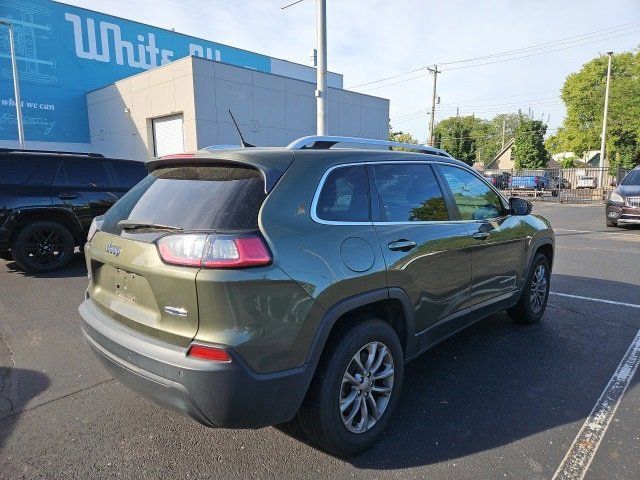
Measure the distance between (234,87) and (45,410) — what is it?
61.6 feet

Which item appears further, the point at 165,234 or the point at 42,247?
the point at 42,247

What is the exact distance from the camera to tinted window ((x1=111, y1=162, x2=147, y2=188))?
798 centimetres

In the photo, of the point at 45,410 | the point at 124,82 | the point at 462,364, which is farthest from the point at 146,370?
the point at 124,82

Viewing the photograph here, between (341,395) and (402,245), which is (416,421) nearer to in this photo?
(341,395)

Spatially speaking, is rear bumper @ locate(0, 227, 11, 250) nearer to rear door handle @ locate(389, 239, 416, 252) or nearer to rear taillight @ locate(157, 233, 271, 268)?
rear taillight @ locate(157, 233, 271, 268)

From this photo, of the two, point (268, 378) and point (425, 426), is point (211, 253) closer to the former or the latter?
point (268, 378)

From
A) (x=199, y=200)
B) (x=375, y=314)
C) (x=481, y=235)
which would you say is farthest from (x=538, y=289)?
(x=199, y=200)

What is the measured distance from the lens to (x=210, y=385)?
210 cm

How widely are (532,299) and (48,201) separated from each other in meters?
6.99

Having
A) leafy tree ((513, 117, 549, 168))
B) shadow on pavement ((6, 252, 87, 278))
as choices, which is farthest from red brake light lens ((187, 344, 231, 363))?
leafy tree ((513, 117, 549, 168))

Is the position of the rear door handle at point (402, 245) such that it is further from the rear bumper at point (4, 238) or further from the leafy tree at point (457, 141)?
the leafy tree at point (457, 141)

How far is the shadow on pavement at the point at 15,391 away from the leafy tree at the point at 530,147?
55.6 m

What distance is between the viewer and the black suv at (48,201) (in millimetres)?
6723

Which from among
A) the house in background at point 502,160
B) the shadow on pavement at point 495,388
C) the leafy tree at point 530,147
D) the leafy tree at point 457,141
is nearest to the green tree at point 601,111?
A: the leafy tree at point 530,147
